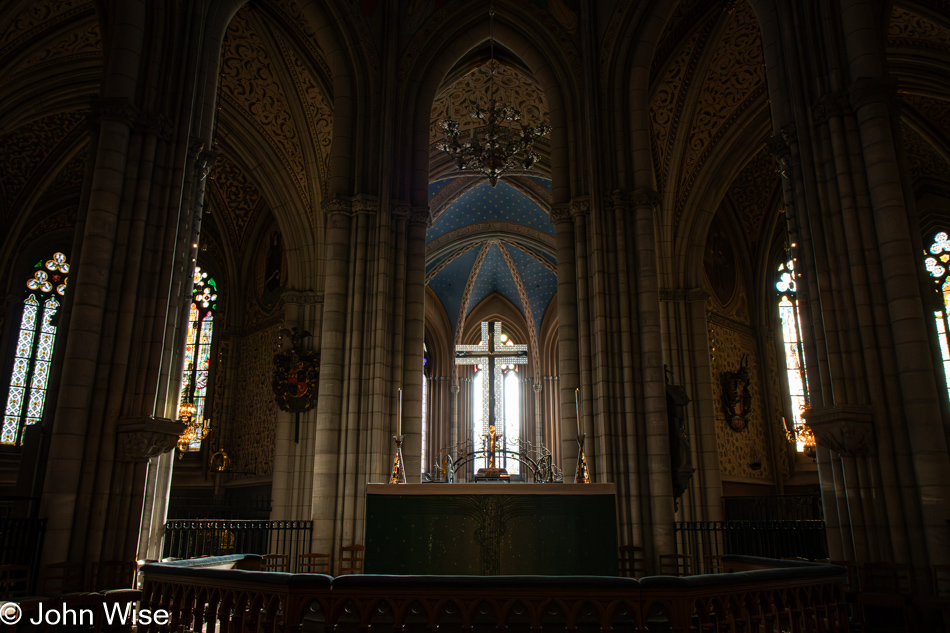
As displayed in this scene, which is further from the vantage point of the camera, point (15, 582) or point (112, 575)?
point (112, 575)

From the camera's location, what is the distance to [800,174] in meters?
8.30

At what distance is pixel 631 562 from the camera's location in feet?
32.1

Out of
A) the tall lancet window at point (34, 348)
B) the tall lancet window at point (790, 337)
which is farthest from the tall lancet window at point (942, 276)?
the tall lancet window at point (34, 348)

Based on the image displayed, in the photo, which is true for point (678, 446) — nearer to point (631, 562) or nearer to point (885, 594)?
point (631, 562)

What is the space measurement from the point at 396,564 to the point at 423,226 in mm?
7321

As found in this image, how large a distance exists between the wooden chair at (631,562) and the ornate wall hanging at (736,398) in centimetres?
931

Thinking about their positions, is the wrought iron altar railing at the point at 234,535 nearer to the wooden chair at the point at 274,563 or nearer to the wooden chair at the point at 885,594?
the wooden chair at the point at 274,563

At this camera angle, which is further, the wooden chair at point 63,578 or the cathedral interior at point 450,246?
the cathedral interior at point 450,246

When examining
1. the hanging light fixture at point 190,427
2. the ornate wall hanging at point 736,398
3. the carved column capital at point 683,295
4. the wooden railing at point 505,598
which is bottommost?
the wooden railing at point 505,598

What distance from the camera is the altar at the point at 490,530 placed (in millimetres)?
5828

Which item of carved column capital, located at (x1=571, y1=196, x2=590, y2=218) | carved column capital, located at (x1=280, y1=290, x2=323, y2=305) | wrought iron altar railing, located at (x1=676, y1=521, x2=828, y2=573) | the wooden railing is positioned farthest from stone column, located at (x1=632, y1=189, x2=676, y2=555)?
carved column capital, located at (x1=280, y1=290, x2=323, y2=305)

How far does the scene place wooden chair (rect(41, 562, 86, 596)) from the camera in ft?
21.9

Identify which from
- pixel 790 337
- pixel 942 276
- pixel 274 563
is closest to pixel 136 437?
pixel 274 563

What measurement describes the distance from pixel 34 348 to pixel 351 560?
1343 cm
